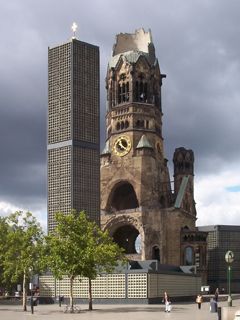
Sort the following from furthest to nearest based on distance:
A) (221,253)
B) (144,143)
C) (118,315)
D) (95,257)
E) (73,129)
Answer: (221,253), (144,143), (73,129), (95,257), (118,315)

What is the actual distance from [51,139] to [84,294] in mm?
26535

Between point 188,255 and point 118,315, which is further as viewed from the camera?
point 188,255

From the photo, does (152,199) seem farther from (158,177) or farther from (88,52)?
(88,52)

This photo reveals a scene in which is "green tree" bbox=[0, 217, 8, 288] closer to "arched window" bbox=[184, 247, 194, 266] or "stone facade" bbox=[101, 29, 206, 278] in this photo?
"stone facade" bbox=[101, 29, 206, 278]

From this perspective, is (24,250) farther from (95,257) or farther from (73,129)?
(73,129)

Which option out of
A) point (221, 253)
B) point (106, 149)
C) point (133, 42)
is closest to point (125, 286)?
point (106, 149)

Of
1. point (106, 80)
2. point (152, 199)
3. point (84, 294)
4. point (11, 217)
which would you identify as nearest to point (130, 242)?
point (152, 199)

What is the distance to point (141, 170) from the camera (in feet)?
429

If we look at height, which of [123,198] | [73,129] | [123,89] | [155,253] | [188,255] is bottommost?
[188,255]

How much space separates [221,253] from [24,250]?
290 ft

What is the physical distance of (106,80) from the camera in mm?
146750

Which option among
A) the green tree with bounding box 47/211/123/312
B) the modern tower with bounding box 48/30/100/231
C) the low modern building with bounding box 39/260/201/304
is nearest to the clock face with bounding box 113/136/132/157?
→ the modern tower with bounding box 48/30/100/231

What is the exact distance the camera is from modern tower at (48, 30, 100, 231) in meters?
97.6

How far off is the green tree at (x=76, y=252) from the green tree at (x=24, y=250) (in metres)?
3.52
